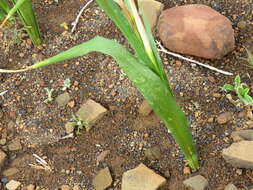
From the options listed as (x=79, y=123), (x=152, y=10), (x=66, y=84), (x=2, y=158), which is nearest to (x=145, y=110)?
(x=79, y=123)

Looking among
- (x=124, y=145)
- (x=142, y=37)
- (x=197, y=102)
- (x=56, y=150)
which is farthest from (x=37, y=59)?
(x=142, y=37)

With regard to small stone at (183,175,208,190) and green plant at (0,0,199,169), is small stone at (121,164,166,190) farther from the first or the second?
green plant at (0,0,199,169)

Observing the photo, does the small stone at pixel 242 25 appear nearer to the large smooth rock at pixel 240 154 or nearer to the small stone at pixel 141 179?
the large smooth rock at pixel 240 154

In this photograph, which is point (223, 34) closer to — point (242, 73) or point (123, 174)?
point (242, 73)

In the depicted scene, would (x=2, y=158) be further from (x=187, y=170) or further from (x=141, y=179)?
(x=187, y=170)

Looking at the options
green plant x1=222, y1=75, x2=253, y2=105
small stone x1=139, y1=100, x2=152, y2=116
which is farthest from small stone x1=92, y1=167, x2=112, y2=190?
green plant x1=222, y1=75, x2=253, y2=105

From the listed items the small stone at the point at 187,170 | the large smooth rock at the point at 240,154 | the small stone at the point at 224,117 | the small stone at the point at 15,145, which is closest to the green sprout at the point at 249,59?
the small stone at the point at 224,117
